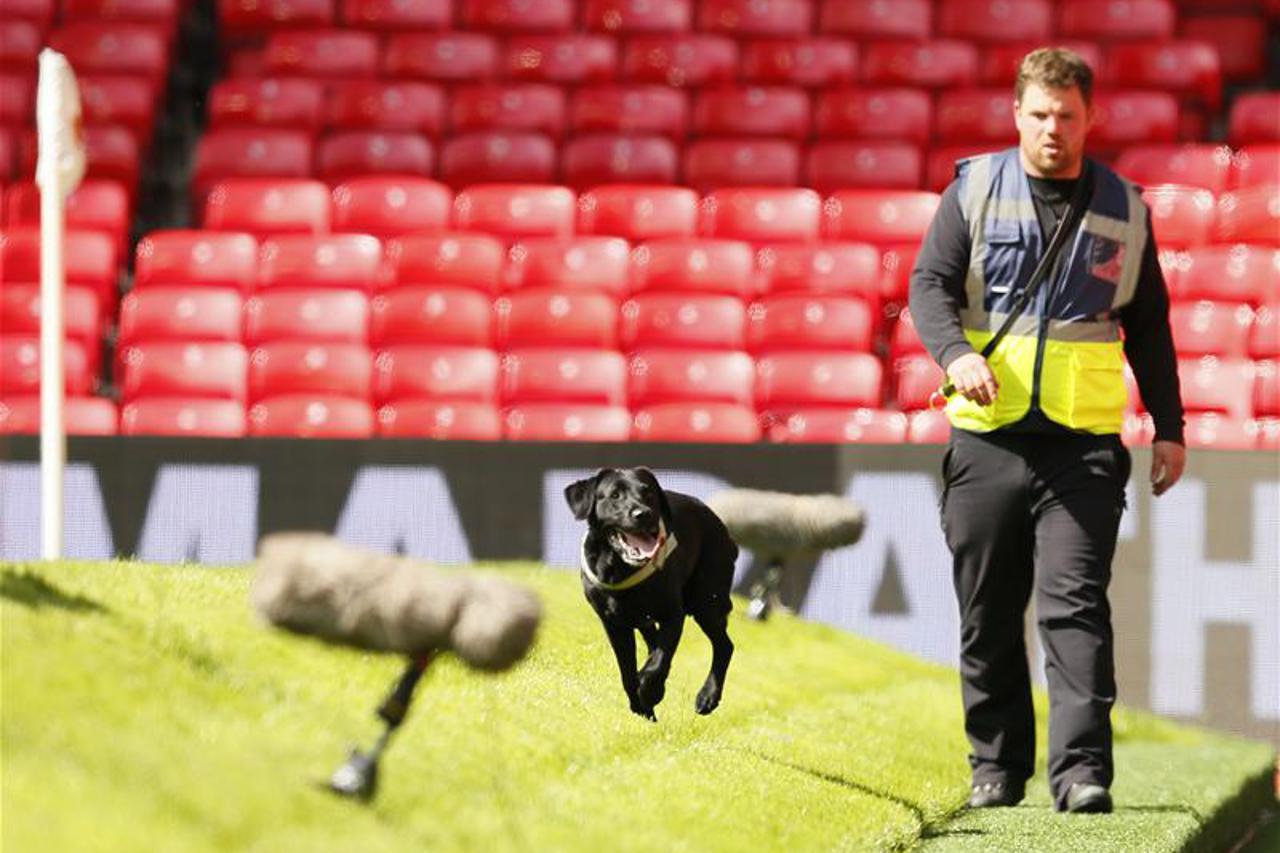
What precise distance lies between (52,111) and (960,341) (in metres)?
1.56

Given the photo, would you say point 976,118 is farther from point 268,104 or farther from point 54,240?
point 54,240

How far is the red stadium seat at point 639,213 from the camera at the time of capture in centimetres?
1048

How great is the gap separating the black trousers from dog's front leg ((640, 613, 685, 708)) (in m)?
2.01

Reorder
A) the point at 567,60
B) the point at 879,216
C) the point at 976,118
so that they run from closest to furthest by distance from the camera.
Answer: the point at 879,216 → the point at 976,118 → the point at 567,60

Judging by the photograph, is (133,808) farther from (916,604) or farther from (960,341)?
(916,604)

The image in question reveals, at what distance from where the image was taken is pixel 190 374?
9.01m

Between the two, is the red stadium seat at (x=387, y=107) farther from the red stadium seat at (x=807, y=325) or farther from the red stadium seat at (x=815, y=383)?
the red stadium seat at (x=815, y=383)

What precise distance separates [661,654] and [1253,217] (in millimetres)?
8868

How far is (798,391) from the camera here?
9.12 m

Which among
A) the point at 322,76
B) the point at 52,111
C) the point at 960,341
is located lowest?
the point at 960,341

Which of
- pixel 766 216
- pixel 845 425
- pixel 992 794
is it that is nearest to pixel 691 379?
pixel 845 425

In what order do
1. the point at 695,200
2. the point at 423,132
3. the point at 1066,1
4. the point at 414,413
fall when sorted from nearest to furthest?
the point at 414,413, the point at 695,200, the point at 423,132, the point at 1066,1

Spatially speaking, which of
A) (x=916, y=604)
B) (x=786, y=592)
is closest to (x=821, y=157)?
(x=916, y=604)

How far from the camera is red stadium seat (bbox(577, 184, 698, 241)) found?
10.5m
